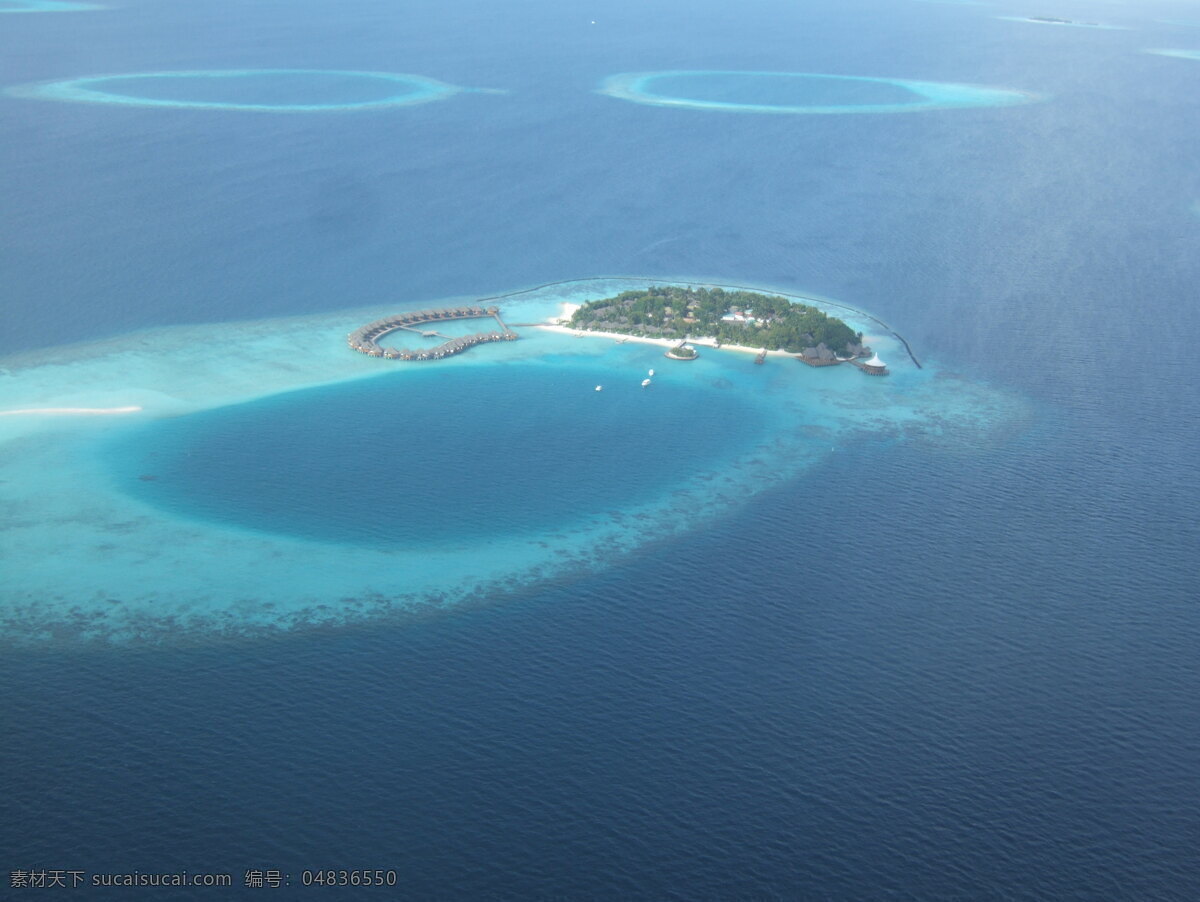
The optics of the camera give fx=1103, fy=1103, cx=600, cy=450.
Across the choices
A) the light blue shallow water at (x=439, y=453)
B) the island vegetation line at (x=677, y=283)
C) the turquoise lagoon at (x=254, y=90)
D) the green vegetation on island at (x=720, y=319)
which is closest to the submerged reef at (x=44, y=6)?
the turquoise lagoon at (x=254, y=90)

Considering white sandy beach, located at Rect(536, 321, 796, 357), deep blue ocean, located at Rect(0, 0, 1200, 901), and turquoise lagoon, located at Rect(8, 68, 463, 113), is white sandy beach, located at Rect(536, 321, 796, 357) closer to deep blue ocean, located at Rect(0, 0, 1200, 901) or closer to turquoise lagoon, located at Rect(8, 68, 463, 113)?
deep blue ocean, located at Rect(0, 0, 1200, 901)

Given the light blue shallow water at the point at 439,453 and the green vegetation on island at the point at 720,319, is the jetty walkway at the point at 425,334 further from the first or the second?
the green vegetation on island at the point at 720,319

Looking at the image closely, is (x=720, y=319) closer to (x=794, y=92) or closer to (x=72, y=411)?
(x=72, y=411)

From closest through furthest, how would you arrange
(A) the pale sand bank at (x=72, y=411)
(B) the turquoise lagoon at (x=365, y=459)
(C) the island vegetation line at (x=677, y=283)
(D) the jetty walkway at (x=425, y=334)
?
1. (B) the turquoise lagoon at (x=365, y=459)
2. (A) the pale sand bank at (x=72, y=411)
3. (D) the jetty walkway at (x=425, y=334)
4. (C) the island vegetation line at (x=677, y=283)

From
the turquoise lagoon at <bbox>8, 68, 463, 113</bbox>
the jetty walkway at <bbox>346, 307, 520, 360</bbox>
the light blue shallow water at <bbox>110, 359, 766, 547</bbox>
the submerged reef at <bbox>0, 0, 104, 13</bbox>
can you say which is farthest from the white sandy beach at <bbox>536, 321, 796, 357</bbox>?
the submerged reef at <bbox>0, 0, 104, 13</bbox>

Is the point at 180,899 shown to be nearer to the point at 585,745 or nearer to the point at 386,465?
the point at 585,745

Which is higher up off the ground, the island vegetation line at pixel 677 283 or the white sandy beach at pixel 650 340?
the island vegetation line at pixel 677 283
